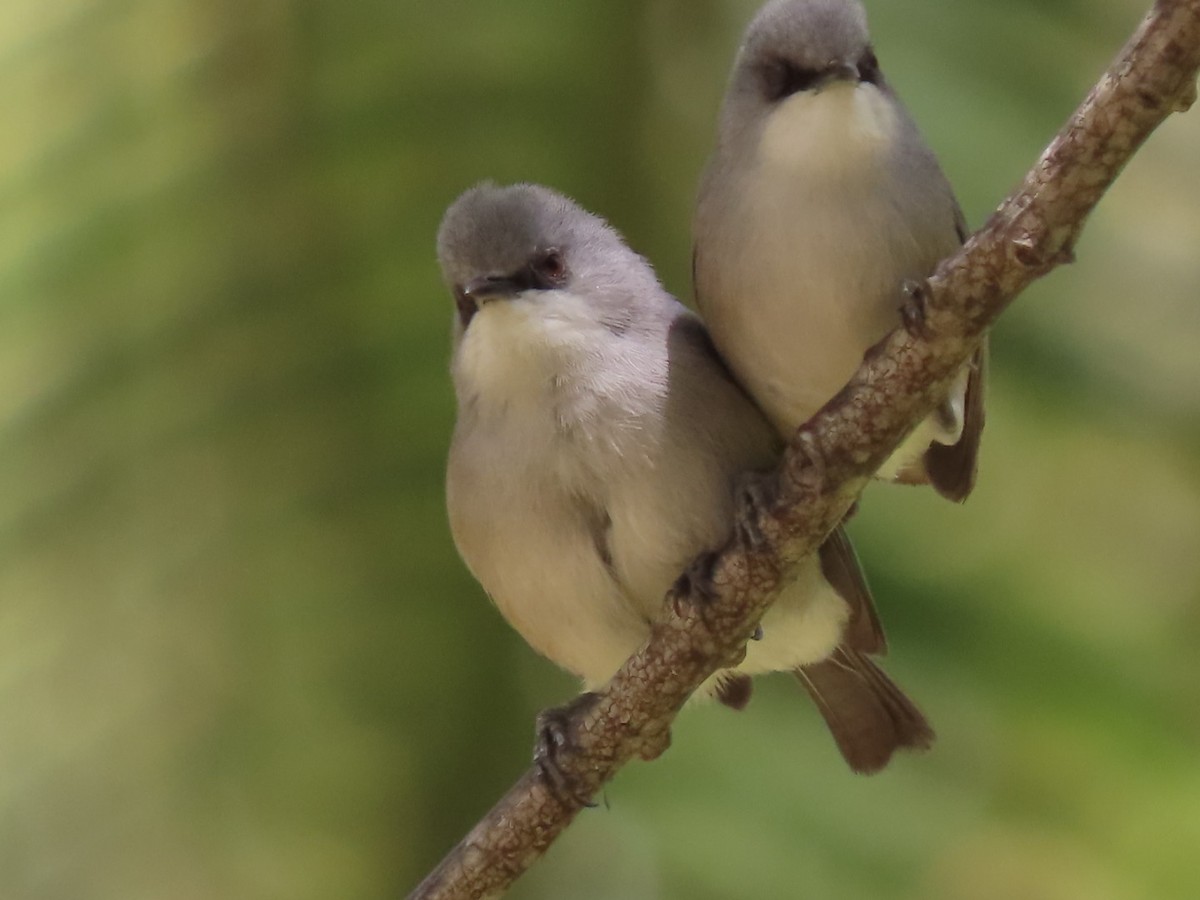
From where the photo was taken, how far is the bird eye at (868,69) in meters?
1.57

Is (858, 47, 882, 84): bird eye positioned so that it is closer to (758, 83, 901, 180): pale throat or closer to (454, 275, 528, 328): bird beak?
(758, 83, 901, 180): pale throat

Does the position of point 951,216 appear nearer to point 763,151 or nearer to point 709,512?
point 763,151

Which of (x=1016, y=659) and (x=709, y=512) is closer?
(x=709, y=512)

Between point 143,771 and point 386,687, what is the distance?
44cm

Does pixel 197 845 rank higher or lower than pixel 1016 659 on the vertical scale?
lower

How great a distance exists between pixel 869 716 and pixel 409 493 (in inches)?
31.8

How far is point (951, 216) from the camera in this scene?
1.60 meters

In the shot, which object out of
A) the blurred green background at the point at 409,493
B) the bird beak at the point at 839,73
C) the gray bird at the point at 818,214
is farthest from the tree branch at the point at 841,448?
the blurred green background at the point at 409,493

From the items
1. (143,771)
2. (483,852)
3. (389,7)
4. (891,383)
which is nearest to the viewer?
(891,383)

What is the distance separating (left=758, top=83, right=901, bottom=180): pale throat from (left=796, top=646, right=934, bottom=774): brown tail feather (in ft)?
2.46

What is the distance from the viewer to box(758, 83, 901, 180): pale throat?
4.98 feet

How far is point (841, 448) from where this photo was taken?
130 cm

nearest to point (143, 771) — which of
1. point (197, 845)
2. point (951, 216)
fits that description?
point (197, 845)

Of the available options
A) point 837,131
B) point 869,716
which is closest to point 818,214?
point 837,131
